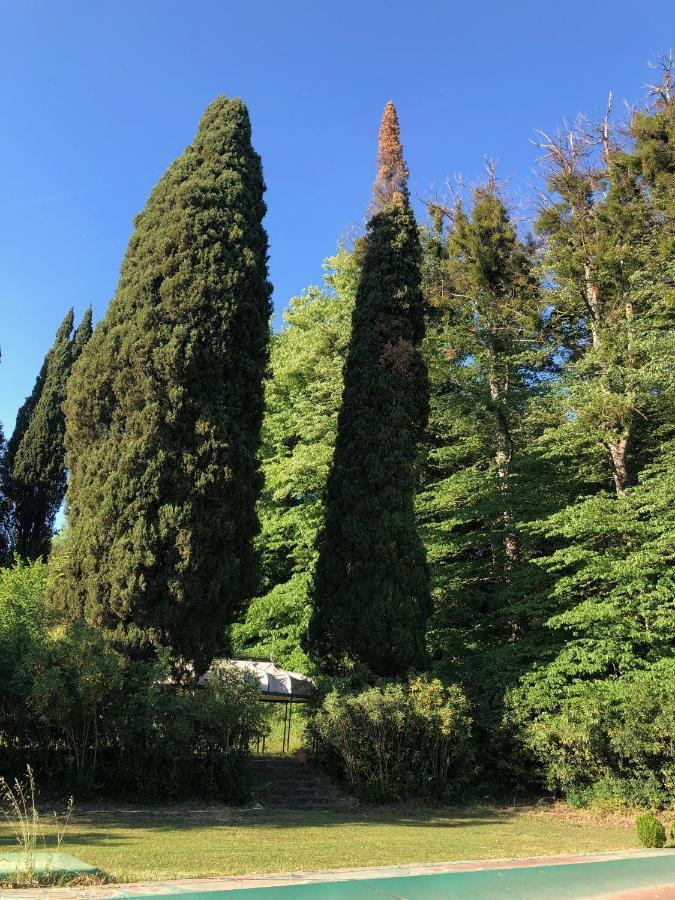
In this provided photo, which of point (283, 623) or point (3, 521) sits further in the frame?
point (3, 521)

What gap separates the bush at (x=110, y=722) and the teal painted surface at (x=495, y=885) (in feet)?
20.1

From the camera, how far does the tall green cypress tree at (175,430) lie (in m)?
11.7

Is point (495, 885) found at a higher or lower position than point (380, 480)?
lower

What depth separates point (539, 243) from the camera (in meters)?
20.1

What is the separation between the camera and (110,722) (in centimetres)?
1034

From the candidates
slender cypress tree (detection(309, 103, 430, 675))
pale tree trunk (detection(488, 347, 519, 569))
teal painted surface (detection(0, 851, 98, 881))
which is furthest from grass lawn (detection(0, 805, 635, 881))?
pale tree trunk (detection(488, 347, 519, 569))

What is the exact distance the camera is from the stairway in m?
11.9

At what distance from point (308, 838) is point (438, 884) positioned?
360 centimetres

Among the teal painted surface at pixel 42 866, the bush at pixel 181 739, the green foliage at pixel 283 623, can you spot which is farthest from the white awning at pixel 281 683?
the teal painted surface at pixel 42 866

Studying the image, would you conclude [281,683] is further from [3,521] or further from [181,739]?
[3,521]

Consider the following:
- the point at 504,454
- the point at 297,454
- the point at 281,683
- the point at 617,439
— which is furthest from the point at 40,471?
the point at 617,439

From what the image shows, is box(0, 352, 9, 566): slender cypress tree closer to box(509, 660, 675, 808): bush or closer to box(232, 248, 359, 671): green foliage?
box(232, 248, 359, 671): green foliage

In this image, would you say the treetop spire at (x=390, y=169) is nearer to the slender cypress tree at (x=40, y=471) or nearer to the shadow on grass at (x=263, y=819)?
the shadow on grass at (x=263, y=819)

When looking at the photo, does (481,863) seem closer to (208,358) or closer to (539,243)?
(208,358)
